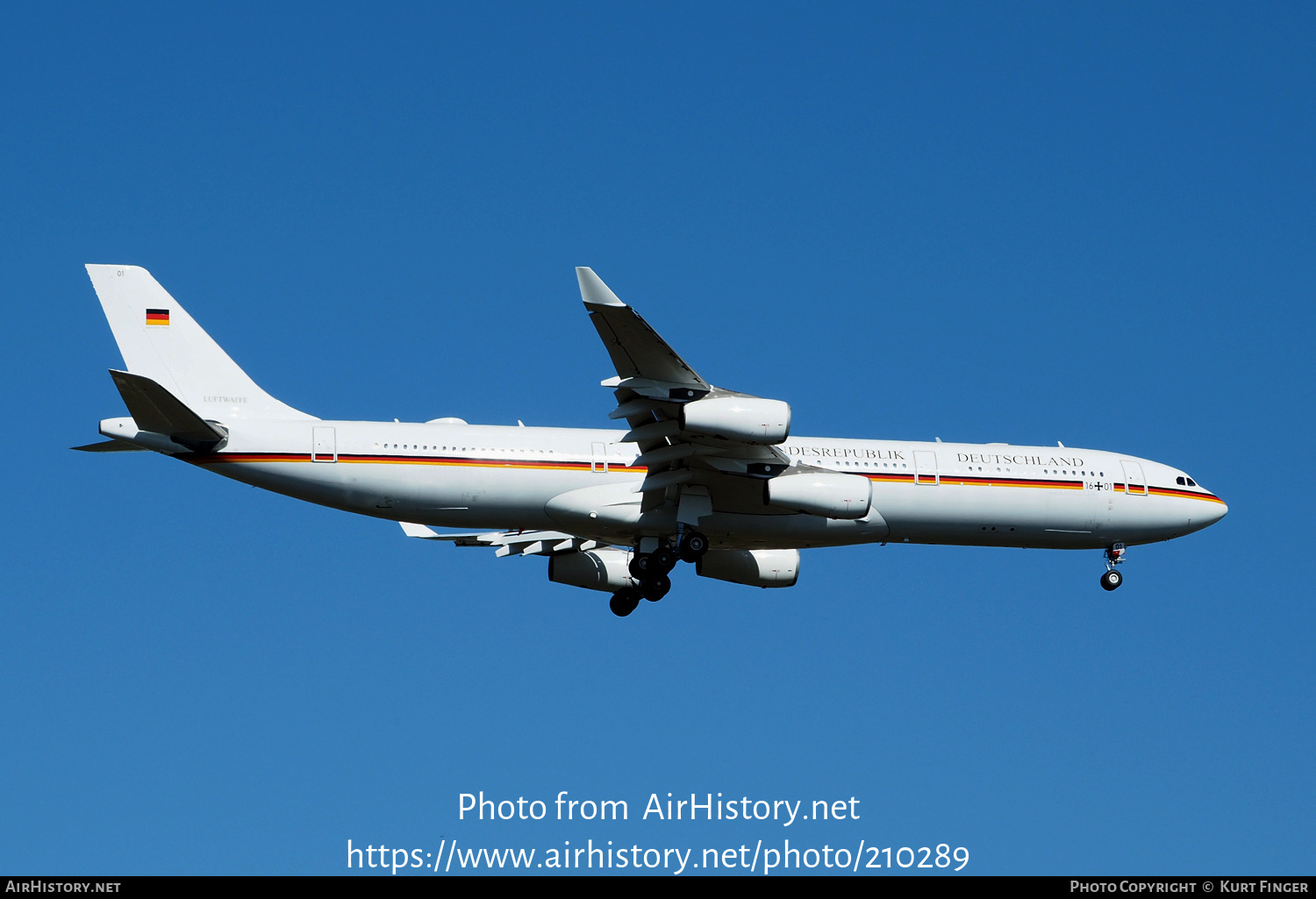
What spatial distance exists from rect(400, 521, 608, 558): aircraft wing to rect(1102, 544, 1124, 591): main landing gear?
40.6ft

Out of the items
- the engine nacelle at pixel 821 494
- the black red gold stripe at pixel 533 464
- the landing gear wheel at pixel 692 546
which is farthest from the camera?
the landing gear wheel at pixel 692 546

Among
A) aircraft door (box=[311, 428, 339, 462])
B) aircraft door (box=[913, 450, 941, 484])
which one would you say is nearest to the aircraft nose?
aircraft door (box=[913, 450, 941, 484])

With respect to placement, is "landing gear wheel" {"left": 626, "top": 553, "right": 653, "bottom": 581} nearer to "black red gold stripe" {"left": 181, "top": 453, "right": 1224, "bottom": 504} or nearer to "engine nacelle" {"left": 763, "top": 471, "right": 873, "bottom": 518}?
"black red gold stripe" {"left": 181, "top": 453, "right": 1224, "bottom": 504}

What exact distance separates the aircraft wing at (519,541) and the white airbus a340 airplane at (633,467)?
3752 millimetres

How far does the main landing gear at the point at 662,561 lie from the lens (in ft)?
108

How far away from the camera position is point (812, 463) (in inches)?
1324

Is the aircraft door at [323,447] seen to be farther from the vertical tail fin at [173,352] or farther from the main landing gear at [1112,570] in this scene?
the main landing gear at [1112,570]

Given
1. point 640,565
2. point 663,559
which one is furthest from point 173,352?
point 663,559

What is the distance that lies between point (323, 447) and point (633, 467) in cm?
653

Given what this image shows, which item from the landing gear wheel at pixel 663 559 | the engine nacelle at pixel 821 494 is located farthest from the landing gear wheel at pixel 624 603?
the engine nacelle at pixel 821 494

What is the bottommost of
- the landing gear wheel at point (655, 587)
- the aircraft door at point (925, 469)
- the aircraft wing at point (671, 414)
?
the landing gear wheel at point (655, 587)

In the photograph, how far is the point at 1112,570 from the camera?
36.8 m

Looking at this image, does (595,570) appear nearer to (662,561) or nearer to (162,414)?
(662,561)
